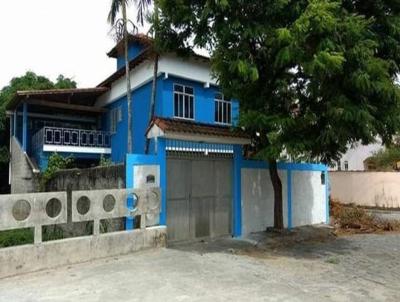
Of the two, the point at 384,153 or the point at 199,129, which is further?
the point at 384,153

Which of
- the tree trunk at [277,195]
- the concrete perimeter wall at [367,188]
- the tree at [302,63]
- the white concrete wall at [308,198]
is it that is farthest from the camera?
the concrete perimeter wall at [367,188]

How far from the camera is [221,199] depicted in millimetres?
12133

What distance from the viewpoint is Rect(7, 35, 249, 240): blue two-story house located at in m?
11.1

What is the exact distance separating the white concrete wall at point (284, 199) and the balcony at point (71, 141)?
1078 cm

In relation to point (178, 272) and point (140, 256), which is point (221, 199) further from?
point (178, 272)

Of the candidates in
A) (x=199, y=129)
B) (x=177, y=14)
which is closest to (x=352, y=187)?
(x=199, y=129)

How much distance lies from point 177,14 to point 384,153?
2354 centimetres

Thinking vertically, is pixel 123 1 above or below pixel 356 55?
above

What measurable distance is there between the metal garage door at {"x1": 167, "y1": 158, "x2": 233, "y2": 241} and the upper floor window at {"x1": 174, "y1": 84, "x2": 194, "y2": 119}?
6.90 m

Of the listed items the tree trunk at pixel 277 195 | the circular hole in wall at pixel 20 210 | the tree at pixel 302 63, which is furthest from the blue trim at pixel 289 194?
the circular hole in wall at pixel 20 210

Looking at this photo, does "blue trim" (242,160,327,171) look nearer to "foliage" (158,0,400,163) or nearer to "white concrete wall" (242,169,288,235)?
"white concrete wall" (242,169,288,235)

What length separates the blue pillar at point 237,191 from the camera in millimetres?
12367

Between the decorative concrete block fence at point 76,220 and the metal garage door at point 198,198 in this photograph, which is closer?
the decorative concrete block fence at point 76,220

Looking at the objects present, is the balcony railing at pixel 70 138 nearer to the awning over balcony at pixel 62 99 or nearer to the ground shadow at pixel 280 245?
the awning over balcony at pixel 62 99
